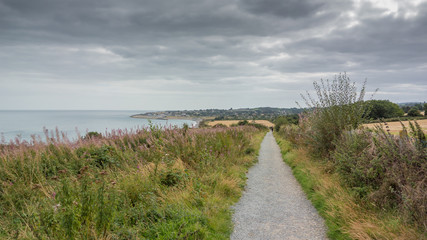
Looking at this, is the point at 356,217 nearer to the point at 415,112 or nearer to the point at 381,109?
the point at 415,112

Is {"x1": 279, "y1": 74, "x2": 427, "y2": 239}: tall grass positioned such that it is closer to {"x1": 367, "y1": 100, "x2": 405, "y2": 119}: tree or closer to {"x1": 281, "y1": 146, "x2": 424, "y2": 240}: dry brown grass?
{"x1": 281, "y1": 146, "x2": 424, "y2": 240}: dry brown grass

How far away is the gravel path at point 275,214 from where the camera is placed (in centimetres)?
478

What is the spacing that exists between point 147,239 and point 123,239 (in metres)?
0.38

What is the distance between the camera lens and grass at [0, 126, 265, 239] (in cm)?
352

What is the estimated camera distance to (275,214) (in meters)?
5.78

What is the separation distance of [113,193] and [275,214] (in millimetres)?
3698

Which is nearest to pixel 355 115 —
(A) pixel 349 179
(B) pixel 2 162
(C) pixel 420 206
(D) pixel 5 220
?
(A) pixel 349 179

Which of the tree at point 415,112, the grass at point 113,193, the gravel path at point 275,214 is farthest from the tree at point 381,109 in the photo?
the grass at point 113,193

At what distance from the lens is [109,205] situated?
3779 mm

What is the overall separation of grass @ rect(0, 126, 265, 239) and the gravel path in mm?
379

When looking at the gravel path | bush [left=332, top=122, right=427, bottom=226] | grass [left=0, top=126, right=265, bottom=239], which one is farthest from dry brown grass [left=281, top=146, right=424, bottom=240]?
grass [left=0, top=126, right=265, bottom=239]

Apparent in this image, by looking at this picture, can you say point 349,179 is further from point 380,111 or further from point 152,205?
point 380,111

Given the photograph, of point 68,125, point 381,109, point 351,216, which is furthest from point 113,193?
point 68,125

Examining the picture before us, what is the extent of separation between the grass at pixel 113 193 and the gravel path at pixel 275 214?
379 mm
